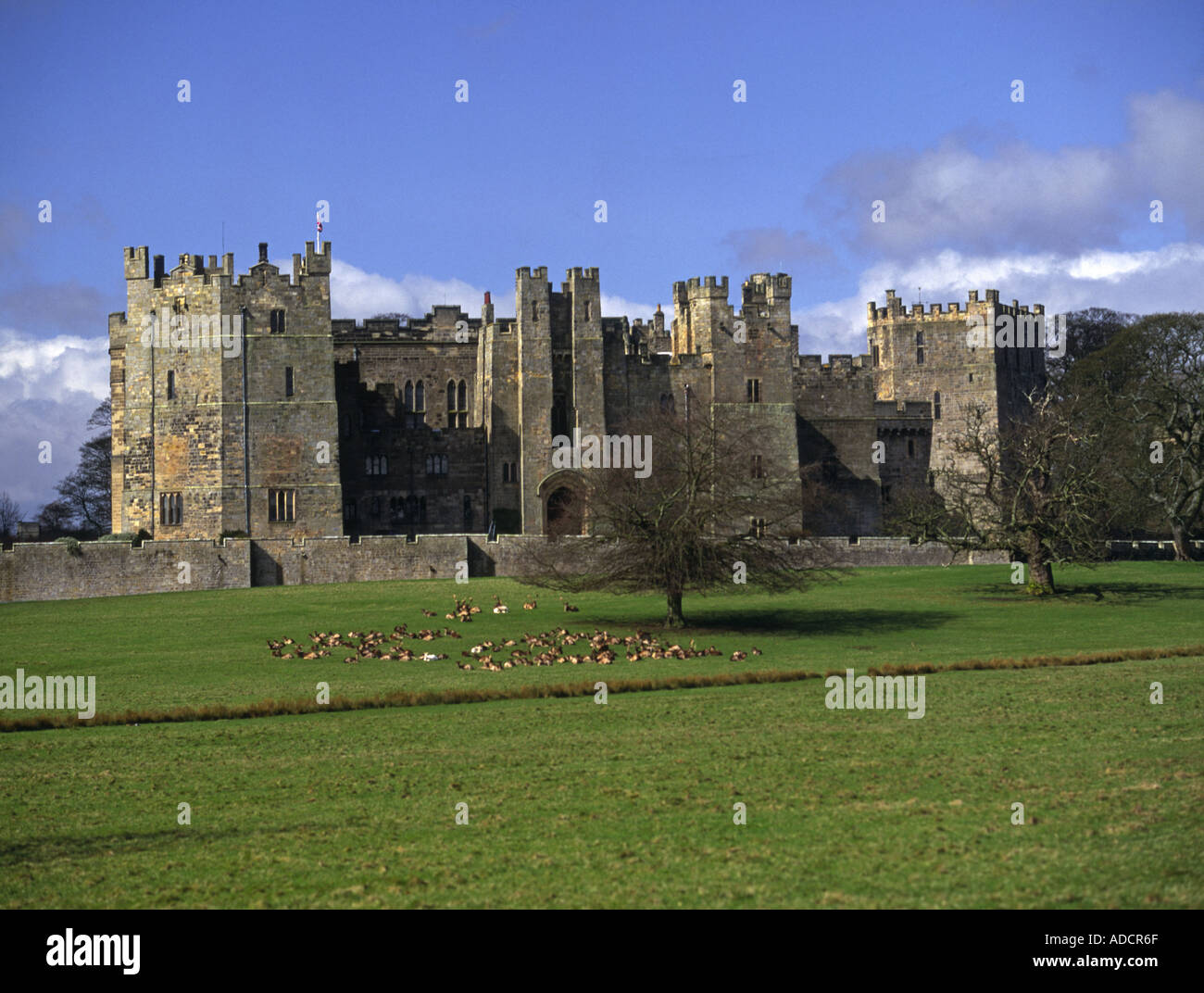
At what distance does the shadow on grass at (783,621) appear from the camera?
1549 inches

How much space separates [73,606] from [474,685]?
27844mm

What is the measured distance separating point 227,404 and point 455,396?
17403 millimetres

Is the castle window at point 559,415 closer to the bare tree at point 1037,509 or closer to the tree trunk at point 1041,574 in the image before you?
the bare tree at point 1037,509

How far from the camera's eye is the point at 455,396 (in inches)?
3105

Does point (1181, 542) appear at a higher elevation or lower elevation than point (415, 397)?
lower

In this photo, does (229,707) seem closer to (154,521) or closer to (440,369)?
(154,521)

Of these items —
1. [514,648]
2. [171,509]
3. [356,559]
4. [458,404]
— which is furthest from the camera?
[458,404]

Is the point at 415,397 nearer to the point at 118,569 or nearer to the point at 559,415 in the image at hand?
the point at 559,415

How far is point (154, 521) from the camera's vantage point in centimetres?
6375

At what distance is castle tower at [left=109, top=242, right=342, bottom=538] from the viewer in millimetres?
63688

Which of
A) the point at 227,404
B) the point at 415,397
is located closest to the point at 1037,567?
the point at 227,404

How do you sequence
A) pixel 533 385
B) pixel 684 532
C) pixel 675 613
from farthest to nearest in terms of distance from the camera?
pixel 533 385 < pixel 675 613 < pixel 684 532

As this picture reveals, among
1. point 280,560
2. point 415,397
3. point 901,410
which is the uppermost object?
point 415,397

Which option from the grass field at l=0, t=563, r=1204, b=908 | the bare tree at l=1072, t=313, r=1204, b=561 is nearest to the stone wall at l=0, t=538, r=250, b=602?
the grass field at l=0, t=563, r=1204, b=908
